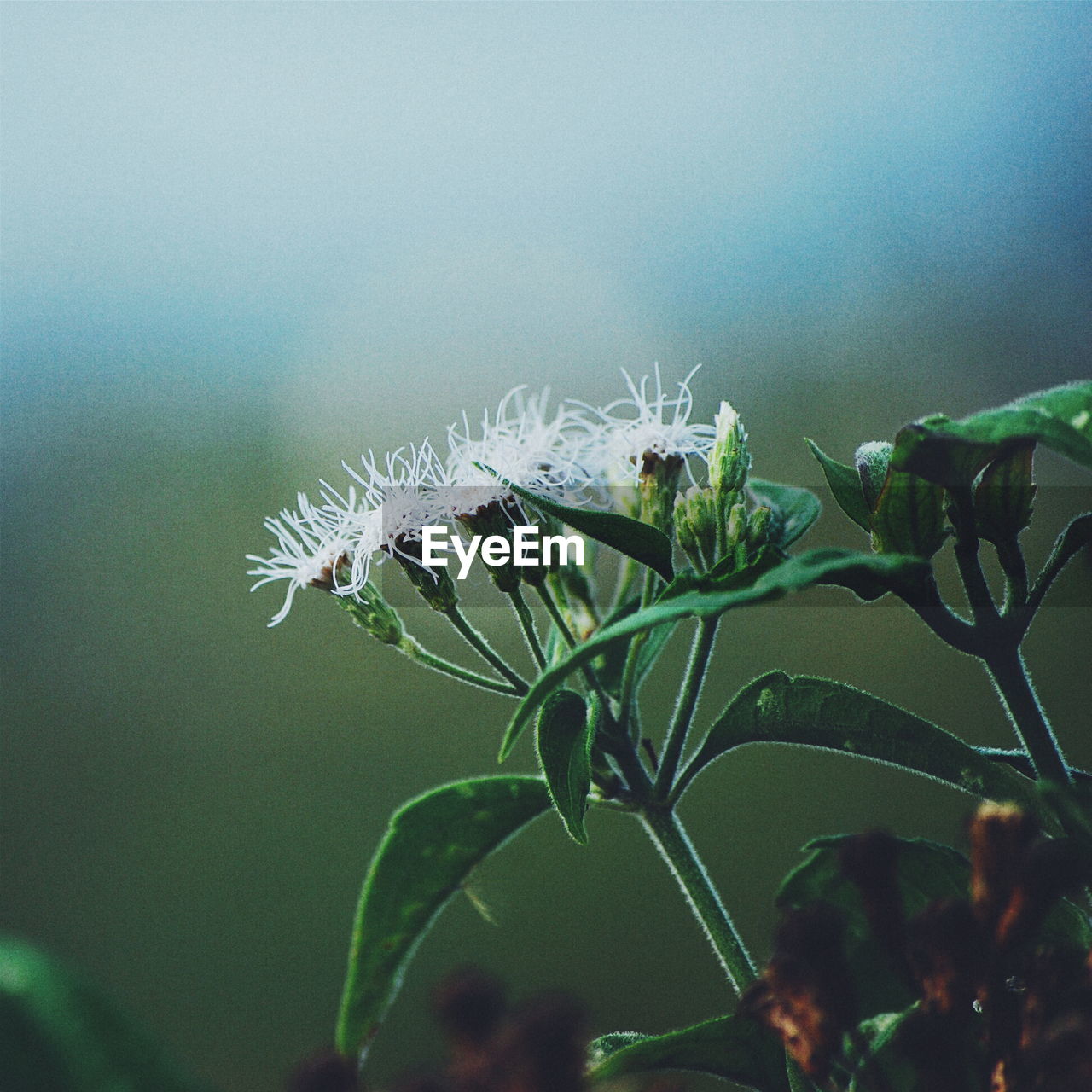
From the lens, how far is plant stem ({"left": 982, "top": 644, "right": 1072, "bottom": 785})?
0.35 meters

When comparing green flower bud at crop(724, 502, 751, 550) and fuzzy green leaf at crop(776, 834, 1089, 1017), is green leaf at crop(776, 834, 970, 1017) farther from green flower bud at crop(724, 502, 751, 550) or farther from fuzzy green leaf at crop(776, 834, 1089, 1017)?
green flower bud at crop(724, 502, 751, 550)

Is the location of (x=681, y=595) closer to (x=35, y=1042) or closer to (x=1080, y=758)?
(x=35, y=1042)

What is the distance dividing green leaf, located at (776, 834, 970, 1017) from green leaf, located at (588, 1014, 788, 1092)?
1.6 inches

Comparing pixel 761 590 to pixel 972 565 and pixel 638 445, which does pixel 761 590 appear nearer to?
pixel 972 565

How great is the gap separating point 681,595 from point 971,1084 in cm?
15

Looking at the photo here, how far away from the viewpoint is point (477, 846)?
1.42 ft

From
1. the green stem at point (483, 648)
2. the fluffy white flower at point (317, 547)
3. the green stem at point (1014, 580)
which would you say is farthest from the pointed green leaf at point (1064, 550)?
the fluffy white flower at point (317, 547)

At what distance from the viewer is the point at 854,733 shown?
386 millimetres


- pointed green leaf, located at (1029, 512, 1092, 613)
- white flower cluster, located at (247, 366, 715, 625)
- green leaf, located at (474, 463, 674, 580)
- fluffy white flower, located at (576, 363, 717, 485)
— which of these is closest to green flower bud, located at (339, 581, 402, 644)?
white flower cluster, located at (247, 366, 715, 625)

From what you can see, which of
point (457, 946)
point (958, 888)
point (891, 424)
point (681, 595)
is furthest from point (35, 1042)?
point (891, 424)

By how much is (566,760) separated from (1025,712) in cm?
16

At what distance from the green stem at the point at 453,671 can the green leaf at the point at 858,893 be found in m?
0.16

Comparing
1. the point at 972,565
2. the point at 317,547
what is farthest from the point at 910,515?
the point at 317,547

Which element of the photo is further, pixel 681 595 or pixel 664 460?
pixel 664 460
